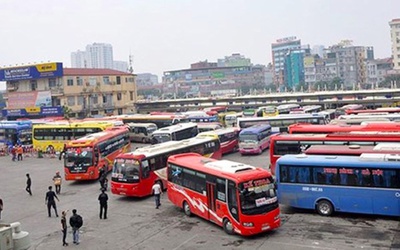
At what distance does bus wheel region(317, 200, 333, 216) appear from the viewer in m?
15.9

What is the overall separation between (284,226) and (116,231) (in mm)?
5434

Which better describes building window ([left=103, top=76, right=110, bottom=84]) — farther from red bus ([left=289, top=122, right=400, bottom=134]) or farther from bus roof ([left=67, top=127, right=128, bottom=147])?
red bus ([left=289, top=122, right=400, bottom=134])

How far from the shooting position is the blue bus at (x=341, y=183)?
14812 millimetres

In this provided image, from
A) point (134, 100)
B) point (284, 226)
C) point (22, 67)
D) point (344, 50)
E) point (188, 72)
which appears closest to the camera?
point (284, 226)

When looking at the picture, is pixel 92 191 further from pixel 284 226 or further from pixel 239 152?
pixel 239 152

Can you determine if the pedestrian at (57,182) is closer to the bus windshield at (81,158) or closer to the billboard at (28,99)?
the bus windshield at (81,158)

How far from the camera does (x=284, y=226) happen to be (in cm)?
1520

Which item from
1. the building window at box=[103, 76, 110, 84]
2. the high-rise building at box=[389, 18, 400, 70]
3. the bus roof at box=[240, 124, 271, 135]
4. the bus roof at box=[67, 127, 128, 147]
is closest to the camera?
the bus roof at box=[67, 127, 128, 147]

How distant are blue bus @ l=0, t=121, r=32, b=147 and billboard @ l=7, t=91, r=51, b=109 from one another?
17000 millimetres

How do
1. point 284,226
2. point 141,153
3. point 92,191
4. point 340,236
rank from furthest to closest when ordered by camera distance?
point 92,191
point 141,153
point 284,226
point 340,236

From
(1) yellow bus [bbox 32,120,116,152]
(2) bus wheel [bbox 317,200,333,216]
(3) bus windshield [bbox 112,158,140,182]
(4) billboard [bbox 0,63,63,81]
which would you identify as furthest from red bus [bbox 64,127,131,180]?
(4) billboard [bbox 0,63,63,81]

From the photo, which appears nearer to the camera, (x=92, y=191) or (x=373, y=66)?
(x=92, y=191)

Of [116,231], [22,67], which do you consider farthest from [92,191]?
[22,67]

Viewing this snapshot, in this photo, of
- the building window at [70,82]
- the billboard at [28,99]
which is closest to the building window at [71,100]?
the building window at [70,82]
